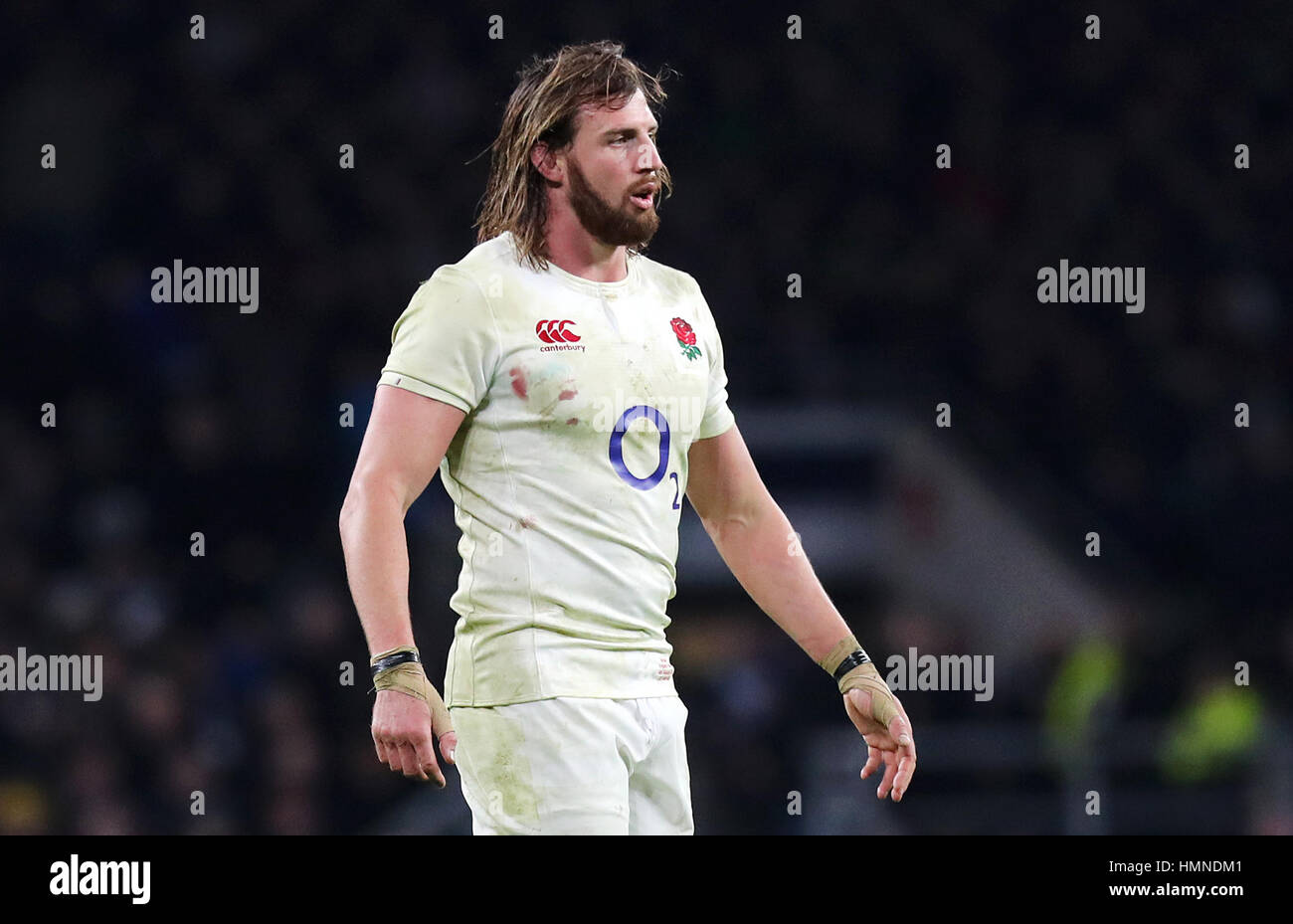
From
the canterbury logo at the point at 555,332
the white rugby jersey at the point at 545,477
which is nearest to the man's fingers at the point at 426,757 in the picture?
the white rugby jersey at the point at 545,477

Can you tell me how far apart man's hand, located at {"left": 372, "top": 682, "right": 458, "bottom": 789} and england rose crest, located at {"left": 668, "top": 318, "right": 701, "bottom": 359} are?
3.33 ft

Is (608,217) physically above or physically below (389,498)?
above

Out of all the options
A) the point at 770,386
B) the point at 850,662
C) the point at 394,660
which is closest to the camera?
the point at 394,660

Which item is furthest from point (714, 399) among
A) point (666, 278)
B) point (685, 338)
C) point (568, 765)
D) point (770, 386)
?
point (770, 386)

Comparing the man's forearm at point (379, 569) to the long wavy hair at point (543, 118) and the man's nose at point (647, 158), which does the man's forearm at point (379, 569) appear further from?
the man's nose at point (647, 158)

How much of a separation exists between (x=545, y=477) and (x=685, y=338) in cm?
52

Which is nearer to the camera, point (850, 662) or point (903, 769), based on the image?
point (903, 769)

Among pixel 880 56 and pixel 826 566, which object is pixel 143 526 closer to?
pixel 826 566

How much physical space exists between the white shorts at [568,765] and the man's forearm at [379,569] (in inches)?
11.3

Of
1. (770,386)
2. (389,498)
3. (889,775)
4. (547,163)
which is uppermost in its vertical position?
(770,386)

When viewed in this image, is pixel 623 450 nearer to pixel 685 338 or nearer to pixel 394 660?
pixel 685 338

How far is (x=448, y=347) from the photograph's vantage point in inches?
139

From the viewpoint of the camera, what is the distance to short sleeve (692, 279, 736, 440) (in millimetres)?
3969
